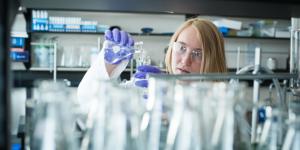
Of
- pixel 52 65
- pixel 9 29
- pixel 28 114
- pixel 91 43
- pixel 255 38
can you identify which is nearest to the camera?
pixel 9 29

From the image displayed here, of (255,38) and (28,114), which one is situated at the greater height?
(255,38)

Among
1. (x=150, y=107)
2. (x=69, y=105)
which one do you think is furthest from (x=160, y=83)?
(x=69, y=105)

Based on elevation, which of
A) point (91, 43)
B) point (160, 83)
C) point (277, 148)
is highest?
point (91, 43)

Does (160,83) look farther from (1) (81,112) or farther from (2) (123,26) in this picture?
(2) (123,26)

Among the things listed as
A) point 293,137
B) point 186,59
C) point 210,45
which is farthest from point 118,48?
point 293,137

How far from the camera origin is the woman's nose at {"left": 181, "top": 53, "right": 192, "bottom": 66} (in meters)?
1.05

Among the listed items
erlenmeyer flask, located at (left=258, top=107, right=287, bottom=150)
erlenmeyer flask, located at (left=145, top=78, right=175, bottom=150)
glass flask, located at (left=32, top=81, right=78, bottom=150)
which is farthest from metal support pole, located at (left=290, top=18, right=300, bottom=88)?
glass flask, located at (left=32, top=81, right=78, bottom=150)

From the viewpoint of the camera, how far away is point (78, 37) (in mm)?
3900

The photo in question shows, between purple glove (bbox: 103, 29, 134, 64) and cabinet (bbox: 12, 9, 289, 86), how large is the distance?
249cm


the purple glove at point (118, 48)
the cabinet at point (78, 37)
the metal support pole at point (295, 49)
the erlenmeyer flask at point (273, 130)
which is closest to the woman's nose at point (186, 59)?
the purple glove at point (118, 48)

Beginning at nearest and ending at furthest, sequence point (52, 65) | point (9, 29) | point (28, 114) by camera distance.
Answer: point (9, 29), point (28, 114), point (52, 65)

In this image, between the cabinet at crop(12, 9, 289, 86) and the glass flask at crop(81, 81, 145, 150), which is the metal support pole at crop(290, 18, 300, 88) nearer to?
the glass flask at crop(81, 81, 145, 150)

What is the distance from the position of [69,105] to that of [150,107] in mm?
136

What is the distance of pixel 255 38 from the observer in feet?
14.3
